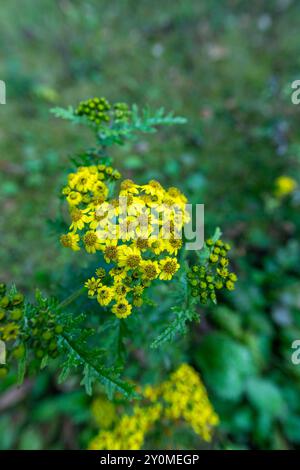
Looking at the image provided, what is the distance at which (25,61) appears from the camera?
6625 millimetres

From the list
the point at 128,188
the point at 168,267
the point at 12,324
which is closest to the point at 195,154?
the point at 128,188

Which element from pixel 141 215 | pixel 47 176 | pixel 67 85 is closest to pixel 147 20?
pixel 67 85

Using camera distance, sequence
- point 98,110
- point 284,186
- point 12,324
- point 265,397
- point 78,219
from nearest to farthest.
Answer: point 12,324 → point 78,219 → point 98,110 → point 265,397 → point 284,186

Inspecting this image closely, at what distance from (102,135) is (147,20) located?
6205 mm

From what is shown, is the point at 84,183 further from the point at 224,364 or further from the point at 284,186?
the point at 284,186

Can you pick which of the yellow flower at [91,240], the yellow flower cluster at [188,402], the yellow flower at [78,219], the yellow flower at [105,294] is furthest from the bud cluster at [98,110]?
the yellow flower cluster at [188,402]

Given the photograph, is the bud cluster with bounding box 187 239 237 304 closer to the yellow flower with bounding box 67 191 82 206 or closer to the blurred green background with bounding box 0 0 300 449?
the yellow flower with bounding box 67 191 82 206

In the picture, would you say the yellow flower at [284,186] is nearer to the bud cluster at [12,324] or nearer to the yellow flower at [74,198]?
the yellow flower at [74,198]

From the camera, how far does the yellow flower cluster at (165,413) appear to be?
2676mm

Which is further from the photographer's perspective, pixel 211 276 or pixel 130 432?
pixel 130 432

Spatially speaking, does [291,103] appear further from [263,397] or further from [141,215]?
[141,215]

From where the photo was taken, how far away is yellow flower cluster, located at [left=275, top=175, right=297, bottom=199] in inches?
191

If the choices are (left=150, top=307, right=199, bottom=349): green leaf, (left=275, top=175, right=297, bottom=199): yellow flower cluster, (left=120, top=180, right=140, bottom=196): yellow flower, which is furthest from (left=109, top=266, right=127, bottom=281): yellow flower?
(left=275, top=175, right=297, bottom=199): yellow flower cluster

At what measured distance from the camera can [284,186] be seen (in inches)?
191
